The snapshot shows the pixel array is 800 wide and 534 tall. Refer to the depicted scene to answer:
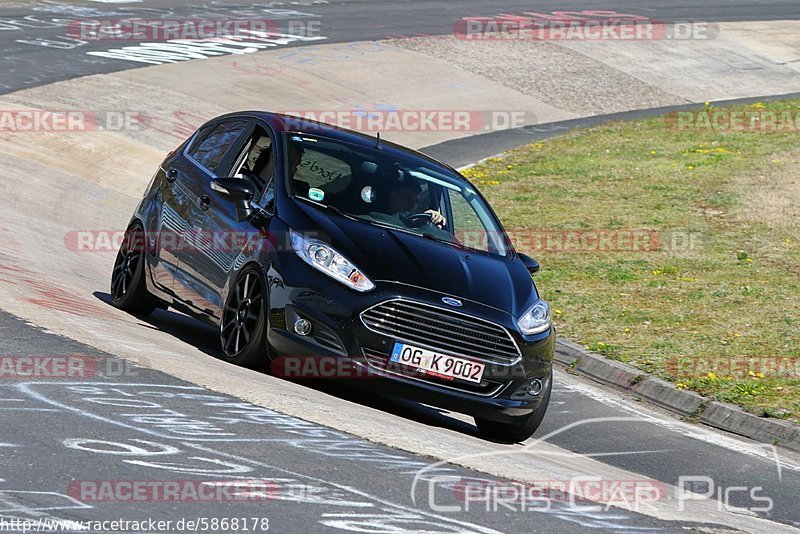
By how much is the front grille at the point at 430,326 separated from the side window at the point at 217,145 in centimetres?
241

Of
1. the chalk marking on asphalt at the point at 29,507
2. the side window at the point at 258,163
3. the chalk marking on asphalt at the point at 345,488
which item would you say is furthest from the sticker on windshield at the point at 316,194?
the chalk marking on asphalt at the point at 29,507

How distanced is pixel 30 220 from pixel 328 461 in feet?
28.9

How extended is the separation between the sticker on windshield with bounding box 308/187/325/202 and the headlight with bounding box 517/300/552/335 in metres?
1.67

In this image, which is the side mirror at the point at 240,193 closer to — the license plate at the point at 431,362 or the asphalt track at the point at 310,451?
the asphalt track at the point at 310,451

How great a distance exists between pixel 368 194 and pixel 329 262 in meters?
1.08

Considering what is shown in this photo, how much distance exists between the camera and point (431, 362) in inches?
319

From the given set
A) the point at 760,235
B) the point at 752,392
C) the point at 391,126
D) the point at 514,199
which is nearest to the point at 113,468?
the point at 752,392

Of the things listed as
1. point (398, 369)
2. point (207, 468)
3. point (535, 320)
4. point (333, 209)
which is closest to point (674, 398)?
point (535, 320)

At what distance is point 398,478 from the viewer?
6355 millimetres

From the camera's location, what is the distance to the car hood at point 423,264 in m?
8.26
